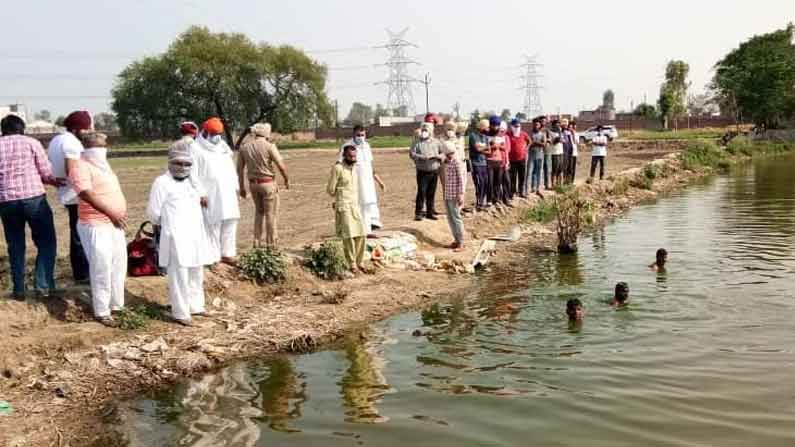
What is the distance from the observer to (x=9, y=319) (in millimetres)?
6508

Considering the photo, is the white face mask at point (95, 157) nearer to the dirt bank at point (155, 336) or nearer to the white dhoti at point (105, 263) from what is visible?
the white dhoti at point (105, 263)

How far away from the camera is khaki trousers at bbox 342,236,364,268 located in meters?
9.52

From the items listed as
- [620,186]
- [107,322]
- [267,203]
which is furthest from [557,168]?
[107,322]

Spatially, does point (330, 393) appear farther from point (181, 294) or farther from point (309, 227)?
point (309, 227)

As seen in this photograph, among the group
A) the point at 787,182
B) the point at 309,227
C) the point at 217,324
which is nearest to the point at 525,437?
the point at 217,324

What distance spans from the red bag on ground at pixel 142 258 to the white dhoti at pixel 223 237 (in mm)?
654

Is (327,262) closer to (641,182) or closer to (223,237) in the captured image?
(223,237)

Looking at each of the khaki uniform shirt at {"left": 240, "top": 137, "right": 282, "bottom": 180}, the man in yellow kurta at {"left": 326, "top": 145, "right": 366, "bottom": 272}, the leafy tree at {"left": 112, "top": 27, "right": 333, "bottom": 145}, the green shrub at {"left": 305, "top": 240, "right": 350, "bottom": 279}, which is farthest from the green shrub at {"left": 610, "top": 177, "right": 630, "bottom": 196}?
the leafy tree at {"left": 112, "top": 27, "right": 333, "bottom": 145}

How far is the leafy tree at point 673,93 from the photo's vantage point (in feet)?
193

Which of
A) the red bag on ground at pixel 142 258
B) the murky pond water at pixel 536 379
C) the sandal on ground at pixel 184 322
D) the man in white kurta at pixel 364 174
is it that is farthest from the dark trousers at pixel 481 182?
the sandal on ground at pixel 184 322

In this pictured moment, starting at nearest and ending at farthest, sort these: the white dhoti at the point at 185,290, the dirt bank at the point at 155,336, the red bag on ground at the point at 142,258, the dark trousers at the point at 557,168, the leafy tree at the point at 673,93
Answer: the dirt bank at the point at 155,336
the white dhoti at the point at 185,290
the red bag on ground at the point at 142,258
the dark trousers at the point at 557,168
the leafy tree at the point at 673,93

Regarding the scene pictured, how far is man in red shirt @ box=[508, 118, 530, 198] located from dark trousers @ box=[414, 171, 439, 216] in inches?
108

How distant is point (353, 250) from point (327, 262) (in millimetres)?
439

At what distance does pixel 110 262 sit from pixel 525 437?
4098 millimetres
